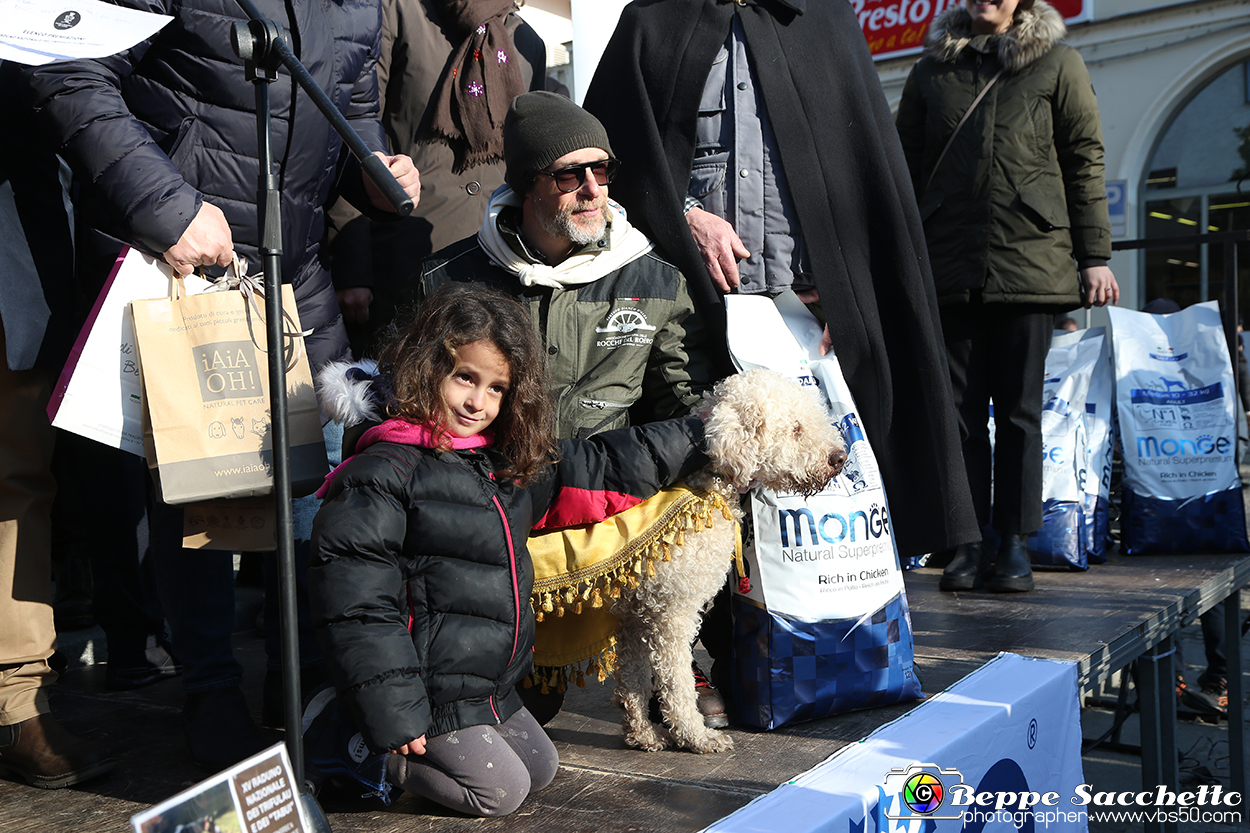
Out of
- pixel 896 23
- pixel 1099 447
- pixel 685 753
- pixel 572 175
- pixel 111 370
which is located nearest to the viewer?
pixel 111 370

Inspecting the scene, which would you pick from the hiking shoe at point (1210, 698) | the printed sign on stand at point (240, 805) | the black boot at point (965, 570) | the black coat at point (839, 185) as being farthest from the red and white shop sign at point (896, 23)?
the printed sign on stand at point (240, 805)

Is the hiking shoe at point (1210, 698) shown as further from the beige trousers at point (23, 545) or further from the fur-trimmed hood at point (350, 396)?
the beige trousers at point (23, 545)

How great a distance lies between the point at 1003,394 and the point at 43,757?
311 centimetres

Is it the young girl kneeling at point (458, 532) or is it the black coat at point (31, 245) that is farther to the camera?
the black coat at point (31, 245)

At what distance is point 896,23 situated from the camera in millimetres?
13172

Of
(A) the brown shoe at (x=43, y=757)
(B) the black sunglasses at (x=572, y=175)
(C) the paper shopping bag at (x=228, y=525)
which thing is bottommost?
(A) the brown shoe at (x=43, y=757)

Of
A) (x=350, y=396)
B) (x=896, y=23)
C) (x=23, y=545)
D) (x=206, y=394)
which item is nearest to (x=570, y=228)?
(x=350, y=396)

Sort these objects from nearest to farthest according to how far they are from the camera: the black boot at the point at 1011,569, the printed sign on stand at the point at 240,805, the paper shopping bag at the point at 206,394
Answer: the printed sign on stand at the point at 240,805 < the paper shopping bag at the point at 206,394 < the black boot at the point at 1011,569

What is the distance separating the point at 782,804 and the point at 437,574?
735 mm

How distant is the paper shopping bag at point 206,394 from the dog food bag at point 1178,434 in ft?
13.0

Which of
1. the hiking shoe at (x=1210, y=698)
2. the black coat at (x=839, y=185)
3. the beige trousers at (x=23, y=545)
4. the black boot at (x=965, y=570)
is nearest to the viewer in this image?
the beige trousers at (x=23, y=545)

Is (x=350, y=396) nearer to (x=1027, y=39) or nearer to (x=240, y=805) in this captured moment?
(x=240, y=805)

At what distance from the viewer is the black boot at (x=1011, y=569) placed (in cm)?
365

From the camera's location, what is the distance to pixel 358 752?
6.32 ft
